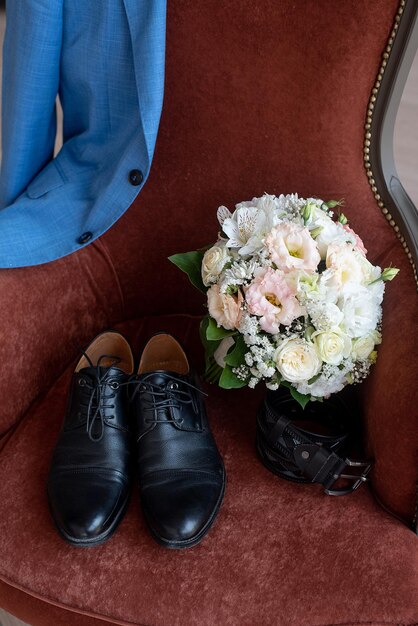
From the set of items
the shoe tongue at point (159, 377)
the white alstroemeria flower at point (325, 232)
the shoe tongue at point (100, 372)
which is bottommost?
the shoe tongue at point (100, 372)

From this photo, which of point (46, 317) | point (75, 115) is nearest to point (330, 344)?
point (46, 317)

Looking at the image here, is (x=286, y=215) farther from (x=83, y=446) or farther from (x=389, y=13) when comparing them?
(x=83, y=446)

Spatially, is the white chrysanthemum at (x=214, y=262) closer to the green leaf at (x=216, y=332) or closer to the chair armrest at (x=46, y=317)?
the green leaf at (x=216, y=332)

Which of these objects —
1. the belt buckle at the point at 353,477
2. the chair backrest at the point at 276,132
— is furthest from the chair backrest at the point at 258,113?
the belt buckle at the point at 353,477

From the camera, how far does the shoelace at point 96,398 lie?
0.87m

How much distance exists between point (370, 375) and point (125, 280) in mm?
458

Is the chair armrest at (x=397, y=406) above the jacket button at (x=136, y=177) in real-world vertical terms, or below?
below

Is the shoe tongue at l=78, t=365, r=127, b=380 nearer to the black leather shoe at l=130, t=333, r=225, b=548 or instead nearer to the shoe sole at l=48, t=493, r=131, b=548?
the black leather shoe at l=130, t=333, r=225, b=548

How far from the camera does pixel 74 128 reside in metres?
1.03

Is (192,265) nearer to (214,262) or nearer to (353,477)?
(214,262)

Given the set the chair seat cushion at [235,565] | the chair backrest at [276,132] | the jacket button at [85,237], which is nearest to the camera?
the chair seat cushion at [235,565]

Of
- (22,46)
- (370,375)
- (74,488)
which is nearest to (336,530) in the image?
(370,375)

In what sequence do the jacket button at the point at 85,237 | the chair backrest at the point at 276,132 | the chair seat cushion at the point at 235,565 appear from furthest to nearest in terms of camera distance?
the jacket button at the point at 85,237
the chair backrest at the point at 276,132
the chair seat cushion at the point at 235,565

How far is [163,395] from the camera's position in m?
0.89
